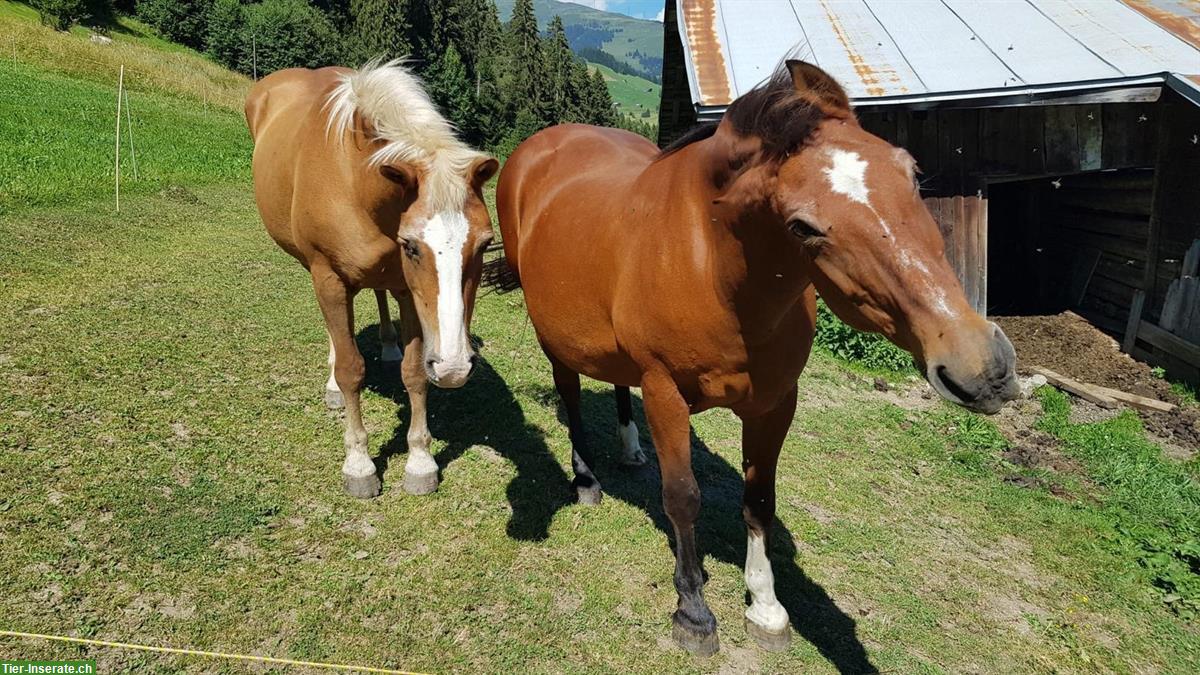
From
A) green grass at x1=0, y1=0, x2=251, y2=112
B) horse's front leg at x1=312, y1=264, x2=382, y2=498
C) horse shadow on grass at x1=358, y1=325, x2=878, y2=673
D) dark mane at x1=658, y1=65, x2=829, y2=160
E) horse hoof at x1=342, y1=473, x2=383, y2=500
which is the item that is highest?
green grass at x1=0, y1=0, x2=251, y2=112

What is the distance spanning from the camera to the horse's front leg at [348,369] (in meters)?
3.49

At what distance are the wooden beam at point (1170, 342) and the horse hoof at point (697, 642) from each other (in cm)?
652

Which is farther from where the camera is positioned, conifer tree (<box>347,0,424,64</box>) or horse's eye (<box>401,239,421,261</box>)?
conifer tree (<box>347,0,424,64</box>)

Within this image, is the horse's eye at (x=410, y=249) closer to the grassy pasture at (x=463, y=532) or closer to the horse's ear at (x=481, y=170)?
the horse's ear at (x=481, y=170)

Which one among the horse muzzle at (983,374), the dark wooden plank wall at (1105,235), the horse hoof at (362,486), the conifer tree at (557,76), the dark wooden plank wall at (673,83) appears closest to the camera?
the horse muzzle at (983,374)

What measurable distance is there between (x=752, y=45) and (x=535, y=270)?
551 cm

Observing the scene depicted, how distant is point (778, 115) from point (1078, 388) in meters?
6.47

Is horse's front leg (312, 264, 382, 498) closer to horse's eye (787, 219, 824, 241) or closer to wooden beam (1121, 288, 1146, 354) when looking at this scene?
horse's eye (787, 219, 824, 241)

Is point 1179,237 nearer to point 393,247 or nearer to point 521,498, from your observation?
point 521,498

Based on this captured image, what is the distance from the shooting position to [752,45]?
755cm

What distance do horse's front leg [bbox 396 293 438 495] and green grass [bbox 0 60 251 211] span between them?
23.0 ft

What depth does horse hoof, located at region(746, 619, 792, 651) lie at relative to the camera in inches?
116

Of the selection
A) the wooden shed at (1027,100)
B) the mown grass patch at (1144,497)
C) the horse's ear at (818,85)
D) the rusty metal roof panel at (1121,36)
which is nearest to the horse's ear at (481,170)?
the horse's ear at (818,85)

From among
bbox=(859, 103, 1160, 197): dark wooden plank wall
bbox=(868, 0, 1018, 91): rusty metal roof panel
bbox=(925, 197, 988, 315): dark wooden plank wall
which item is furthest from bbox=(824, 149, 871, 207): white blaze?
bbox=(925, 197, 988, 315): dark wooden plank wall
